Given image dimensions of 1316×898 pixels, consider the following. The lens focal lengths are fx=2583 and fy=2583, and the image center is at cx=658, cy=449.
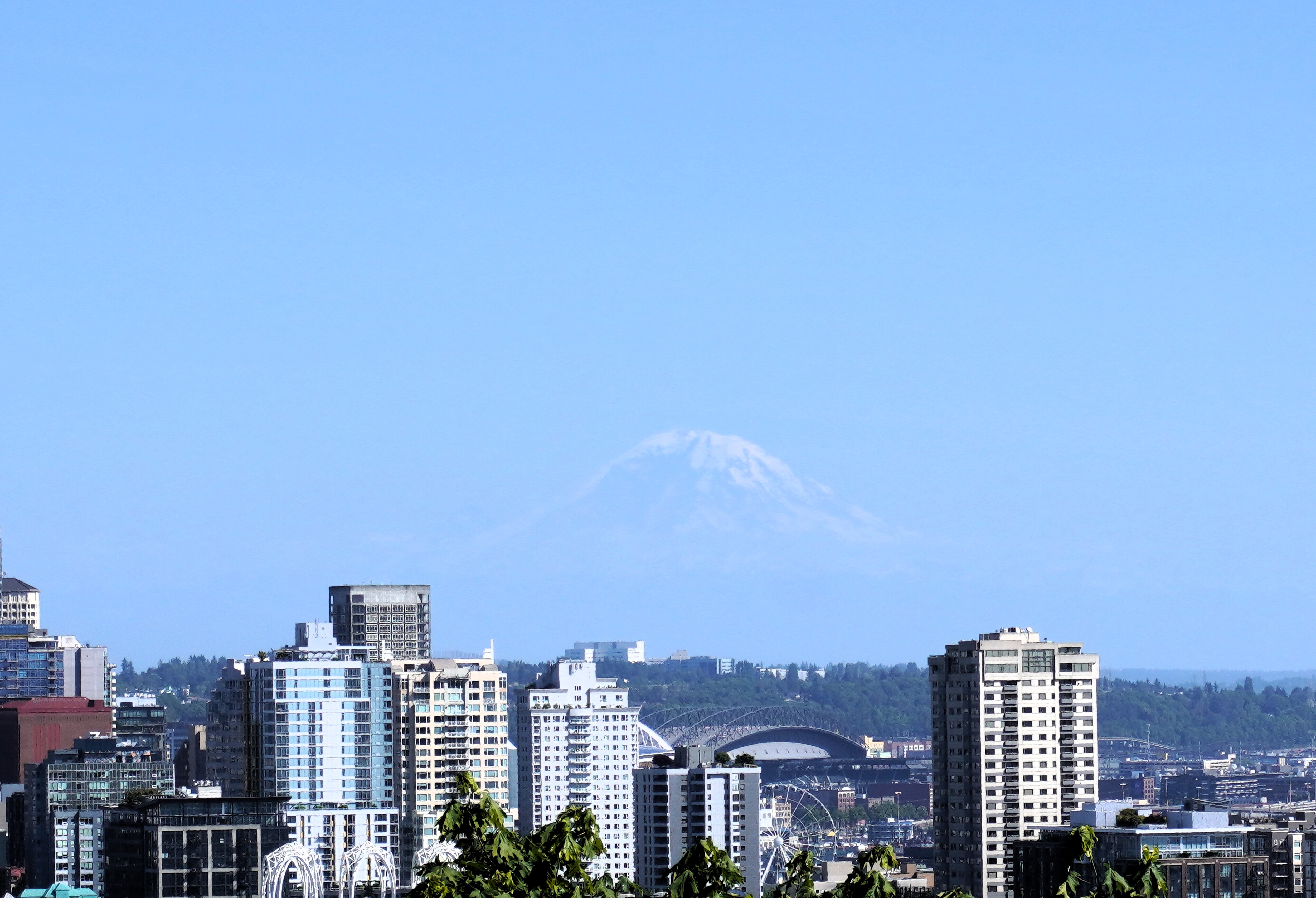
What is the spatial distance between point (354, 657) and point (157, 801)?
92.9 feet

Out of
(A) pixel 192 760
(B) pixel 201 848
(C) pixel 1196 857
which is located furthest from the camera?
(A) pixel 192 760

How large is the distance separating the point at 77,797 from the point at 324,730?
12847 mm

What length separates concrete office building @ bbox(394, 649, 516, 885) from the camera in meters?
130

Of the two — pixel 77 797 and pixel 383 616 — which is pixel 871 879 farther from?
pixel 383 616

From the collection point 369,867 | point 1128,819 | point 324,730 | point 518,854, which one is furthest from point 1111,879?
point 324,730

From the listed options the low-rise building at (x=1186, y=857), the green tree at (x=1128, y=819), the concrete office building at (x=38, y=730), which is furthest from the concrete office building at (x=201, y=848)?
the concrete office building at (x=38, y=730)

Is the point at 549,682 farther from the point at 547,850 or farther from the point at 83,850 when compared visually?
the point at 547,850

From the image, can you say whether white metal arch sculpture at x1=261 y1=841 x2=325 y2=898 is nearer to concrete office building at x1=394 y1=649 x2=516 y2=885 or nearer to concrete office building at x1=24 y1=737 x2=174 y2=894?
concrete office building at x1=24 y1=737 x2=174 y2=894

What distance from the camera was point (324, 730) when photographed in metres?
132

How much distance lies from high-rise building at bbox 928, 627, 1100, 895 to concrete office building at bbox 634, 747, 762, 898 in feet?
49.5

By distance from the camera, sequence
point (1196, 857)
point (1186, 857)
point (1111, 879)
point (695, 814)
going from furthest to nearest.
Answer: point (695, 814) → point (1196, 857) → point (1186, 857) → point (1111, 879)

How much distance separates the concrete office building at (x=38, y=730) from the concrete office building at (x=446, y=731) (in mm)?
44231

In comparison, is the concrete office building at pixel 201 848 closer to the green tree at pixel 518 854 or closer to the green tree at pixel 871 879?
the green tree at pixel 518 854

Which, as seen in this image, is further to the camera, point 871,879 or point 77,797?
point 77,797
